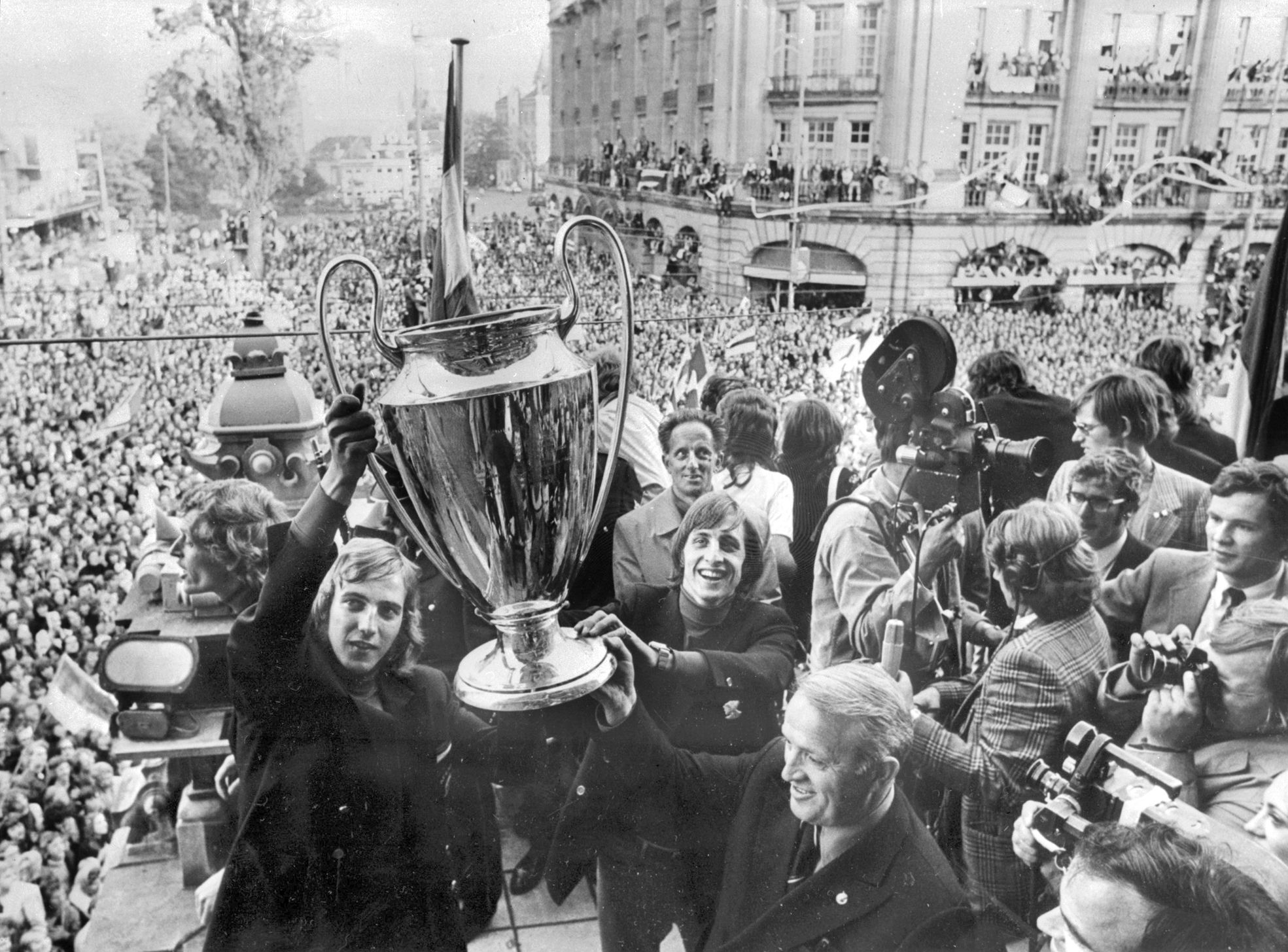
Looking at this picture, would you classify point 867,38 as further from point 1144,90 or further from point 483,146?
point 483,146

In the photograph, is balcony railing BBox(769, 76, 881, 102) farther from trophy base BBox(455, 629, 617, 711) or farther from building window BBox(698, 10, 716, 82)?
trophy base BBox(455, 629, 617, 711)

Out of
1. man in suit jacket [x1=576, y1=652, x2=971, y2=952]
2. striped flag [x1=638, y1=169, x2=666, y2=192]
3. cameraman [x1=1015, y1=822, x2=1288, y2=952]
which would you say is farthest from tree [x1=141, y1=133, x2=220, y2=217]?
cameraman [x1=1015, y1=822, x2=1288, y2=952]

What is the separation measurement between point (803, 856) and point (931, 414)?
1.24 m

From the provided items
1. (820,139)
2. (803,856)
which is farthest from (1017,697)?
(820,139)

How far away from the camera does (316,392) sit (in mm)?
2713

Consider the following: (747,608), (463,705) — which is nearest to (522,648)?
(463,705)

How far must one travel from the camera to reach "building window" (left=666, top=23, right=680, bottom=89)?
273 cm

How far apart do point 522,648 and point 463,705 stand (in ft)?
0.97

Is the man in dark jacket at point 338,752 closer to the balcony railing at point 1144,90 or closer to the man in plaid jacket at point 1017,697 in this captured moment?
the man in plaid jacket at point 1017,697

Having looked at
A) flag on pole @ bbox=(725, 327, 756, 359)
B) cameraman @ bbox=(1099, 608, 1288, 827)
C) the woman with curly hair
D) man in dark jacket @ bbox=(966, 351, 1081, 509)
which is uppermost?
flag on pole @ bbox=(725, 327, 756, 359)

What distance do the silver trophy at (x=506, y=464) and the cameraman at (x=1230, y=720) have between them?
1568 millimetres

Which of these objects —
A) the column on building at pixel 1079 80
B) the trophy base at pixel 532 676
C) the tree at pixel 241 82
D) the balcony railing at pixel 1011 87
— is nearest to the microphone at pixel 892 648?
the trophy base at pixel 532 676

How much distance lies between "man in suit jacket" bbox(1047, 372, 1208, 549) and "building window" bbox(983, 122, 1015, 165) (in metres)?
0.69

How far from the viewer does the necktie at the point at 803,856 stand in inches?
111
